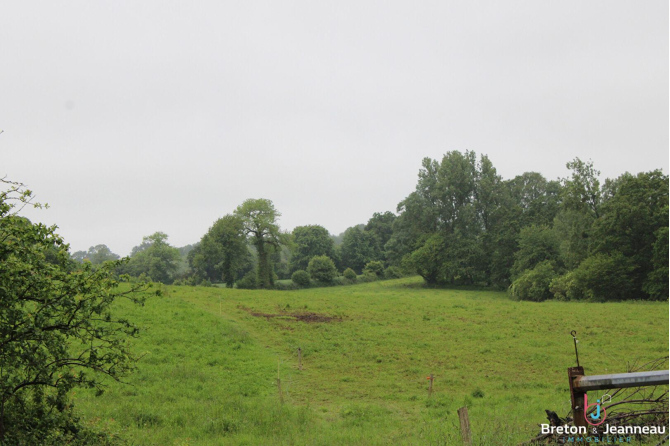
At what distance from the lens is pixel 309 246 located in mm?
84000

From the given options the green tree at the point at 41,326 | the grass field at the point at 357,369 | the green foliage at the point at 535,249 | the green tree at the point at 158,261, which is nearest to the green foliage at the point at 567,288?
the grass field at the point at 357,369

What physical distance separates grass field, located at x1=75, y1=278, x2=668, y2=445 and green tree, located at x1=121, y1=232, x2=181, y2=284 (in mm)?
48800

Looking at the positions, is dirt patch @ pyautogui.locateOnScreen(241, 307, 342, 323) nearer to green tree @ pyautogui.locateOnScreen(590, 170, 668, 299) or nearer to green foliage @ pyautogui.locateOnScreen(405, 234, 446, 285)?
green tree @ pyautogui.locateOnScreen(590, 170, 668, 299)

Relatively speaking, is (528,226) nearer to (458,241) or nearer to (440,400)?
(458,241)

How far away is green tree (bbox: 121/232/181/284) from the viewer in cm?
7769

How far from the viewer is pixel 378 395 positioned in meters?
15.0

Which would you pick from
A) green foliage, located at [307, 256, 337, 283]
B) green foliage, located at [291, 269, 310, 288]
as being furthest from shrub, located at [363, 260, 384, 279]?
green foliage, located at [291, 269, 310, 288]

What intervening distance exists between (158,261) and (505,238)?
57.4 m

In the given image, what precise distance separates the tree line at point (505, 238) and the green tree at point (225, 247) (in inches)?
5.4

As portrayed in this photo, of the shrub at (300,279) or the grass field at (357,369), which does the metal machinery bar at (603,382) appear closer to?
the grass field at (357,369)

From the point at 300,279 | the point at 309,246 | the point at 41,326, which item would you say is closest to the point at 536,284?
the point at 300,279

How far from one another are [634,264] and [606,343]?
20210 millimetres

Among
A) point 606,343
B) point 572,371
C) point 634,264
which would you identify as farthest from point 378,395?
point 634,264

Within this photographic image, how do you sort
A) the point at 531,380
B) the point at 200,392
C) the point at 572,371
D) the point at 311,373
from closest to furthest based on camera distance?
the point at 572,371, the point at 200,392, the point at 531,380, the point at 311,373
